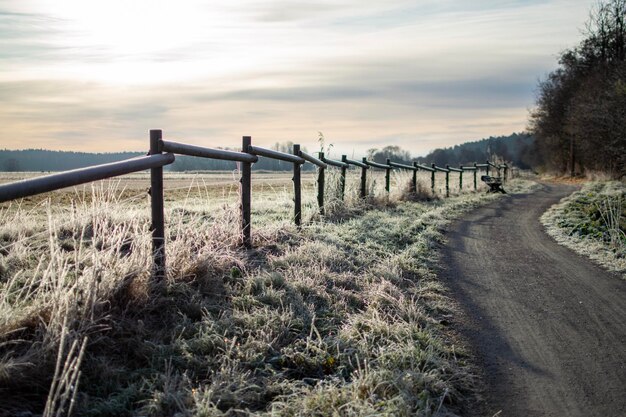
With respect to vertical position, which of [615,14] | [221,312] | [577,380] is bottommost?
[577,380]

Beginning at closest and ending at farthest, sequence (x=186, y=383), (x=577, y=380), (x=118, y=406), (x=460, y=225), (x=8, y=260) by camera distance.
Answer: (x=118, y=406) < (x=186, y=383) < (x=577, y=380) < (x=8, y=260) < (x=460, y=225)

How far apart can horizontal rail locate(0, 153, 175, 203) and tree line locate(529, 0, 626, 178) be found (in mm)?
22819

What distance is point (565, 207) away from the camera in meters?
15.6

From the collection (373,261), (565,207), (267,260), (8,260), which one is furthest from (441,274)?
(565,207)

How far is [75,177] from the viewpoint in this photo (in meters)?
3.73

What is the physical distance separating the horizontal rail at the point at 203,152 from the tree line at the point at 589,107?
20.9 m

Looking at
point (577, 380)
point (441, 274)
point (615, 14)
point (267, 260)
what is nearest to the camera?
point (577, 380)

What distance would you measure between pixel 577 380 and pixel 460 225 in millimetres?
7791

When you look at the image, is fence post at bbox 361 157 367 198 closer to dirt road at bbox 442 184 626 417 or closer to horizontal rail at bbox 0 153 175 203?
dirt road at bbox 442 184 626 417

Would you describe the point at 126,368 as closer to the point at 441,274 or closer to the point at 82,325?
the point at 82,325

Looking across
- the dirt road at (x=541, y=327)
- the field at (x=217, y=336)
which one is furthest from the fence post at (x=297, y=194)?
the field at (x=217, y=336)

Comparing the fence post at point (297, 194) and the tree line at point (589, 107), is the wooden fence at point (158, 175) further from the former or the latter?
the tree line at point (589, 107)

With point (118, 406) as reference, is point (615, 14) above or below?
above

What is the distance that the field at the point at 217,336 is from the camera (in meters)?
3.08
